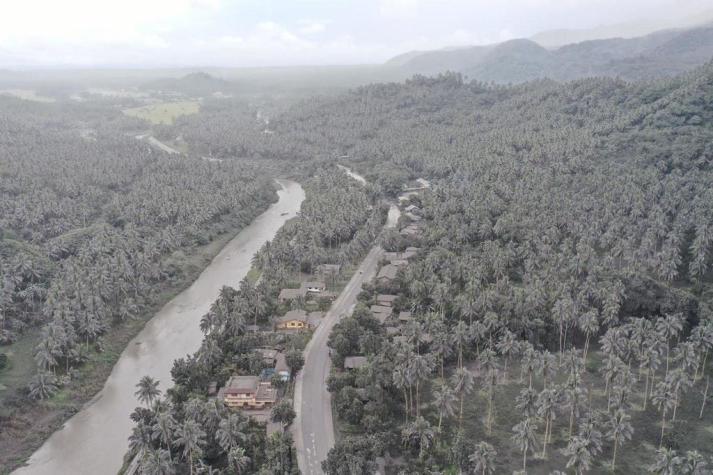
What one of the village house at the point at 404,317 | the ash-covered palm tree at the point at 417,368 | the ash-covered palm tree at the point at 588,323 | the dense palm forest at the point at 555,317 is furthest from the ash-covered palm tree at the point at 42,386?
the ash-covered palm tree at the point at 588,323

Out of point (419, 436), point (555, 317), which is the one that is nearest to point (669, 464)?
point (419, 436)

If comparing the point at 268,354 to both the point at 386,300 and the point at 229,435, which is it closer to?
the point at 229,435

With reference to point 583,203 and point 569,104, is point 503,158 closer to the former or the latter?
point 583,203

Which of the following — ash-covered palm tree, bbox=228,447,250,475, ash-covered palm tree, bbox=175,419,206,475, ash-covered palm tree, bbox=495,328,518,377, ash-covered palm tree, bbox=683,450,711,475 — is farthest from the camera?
ash-covered palm tree, bbox=495,328,518,377

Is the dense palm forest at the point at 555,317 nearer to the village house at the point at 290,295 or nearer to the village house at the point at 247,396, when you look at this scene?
the village house at the point at 247,396

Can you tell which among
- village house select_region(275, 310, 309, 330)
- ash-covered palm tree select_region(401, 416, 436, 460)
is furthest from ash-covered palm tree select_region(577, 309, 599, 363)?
village house select_region(275, 310, 309, 330)

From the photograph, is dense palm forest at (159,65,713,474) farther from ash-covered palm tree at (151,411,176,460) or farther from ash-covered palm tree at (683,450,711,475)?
ash-covered palm tree at (151,411,176,460)

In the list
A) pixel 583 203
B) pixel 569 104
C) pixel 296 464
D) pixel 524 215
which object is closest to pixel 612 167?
pixel 583 203

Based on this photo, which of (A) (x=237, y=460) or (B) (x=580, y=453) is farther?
(A) (x=237, y=460)
